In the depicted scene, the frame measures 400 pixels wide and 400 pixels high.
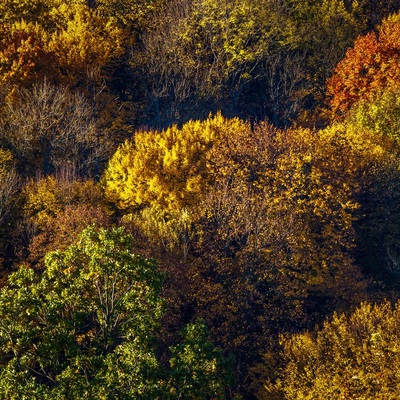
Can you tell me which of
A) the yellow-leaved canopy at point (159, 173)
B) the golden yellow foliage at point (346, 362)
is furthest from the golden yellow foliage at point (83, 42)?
the golden yellow foliage at point (346, 362)

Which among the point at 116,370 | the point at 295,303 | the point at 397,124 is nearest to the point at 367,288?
Answer: the point at 295,303

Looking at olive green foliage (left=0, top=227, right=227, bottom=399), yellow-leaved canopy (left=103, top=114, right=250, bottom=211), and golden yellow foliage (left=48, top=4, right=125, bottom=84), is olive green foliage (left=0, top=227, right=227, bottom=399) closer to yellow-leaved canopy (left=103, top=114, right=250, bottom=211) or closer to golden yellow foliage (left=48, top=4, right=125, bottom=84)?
yellow-leaved canopy (left=103, top=114, right=250, bottom=211)

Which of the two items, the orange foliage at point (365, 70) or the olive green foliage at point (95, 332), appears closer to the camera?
the olive green foliage at point (95, 332)

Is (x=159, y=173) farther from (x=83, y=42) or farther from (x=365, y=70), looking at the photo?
(x=365, y=70)

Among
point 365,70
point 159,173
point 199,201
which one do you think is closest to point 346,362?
point 199,201

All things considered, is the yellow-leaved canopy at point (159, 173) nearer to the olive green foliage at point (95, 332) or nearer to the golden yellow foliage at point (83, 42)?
the golden yellow foliage at point (83, 42)

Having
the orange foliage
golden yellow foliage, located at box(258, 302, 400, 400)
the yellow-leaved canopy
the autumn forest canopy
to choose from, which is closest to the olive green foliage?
the autumn forest canopy
